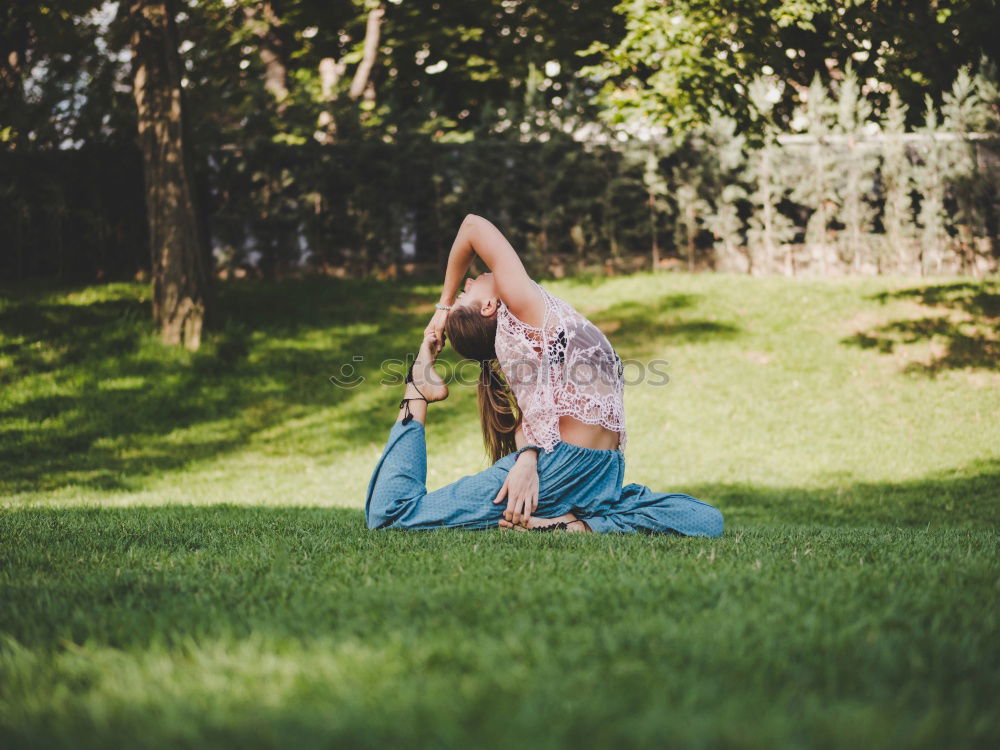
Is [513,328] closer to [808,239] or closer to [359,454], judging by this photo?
[359,454]

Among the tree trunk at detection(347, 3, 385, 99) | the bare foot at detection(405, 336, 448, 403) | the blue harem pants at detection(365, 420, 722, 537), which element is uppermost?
the tree trunk at detection(347, 3, 385, 99)

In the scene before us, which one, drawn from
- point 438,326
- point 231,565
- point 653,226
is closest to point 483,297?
point 438,326

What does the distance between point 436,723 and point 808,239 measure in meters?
16.5

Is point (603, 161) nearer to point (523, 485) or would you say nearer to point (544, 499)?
point (544, 499)

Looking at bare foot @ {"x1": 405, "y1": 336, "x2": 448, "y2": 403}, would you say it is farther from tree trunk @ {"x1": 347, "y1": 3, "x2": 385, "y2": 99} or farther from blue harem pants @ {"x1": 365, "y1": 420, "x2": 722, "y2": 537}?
tree trunk @ {"x1": 347, "y1": 3, "x2": 385, "y2": 99}

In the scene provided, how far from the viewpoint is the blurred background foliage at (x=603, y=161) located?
1520 centimetres

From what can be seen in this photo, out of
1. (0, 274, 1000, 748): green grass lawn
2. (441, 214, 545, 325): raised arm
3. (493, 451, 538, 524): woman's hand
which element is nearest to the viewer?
(0, 274, 1000, 748): green grass lawn

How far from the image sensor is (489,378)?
509cm

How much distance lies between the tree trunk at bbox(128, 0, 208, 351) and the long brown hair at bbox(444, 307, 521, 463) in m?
8.08

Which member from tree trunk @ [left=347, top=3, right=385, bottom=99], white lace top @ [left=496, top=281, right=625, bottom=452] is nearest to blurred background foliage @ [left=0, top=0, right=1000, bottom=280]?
tree trunk @ [left=347, top=3, right=385, bottom=99]

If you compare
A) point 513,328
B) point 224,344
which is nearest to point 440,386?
point 513,328

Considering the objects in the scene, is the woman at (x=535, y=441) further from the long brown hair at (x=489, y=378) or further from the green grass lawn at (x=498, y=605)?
the green grass lawn at (x=498, y=605)

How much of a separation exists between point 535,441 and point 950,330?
10.8 metres

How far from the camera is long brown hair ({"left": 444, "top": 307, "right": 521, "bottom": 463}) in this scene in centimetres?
475
